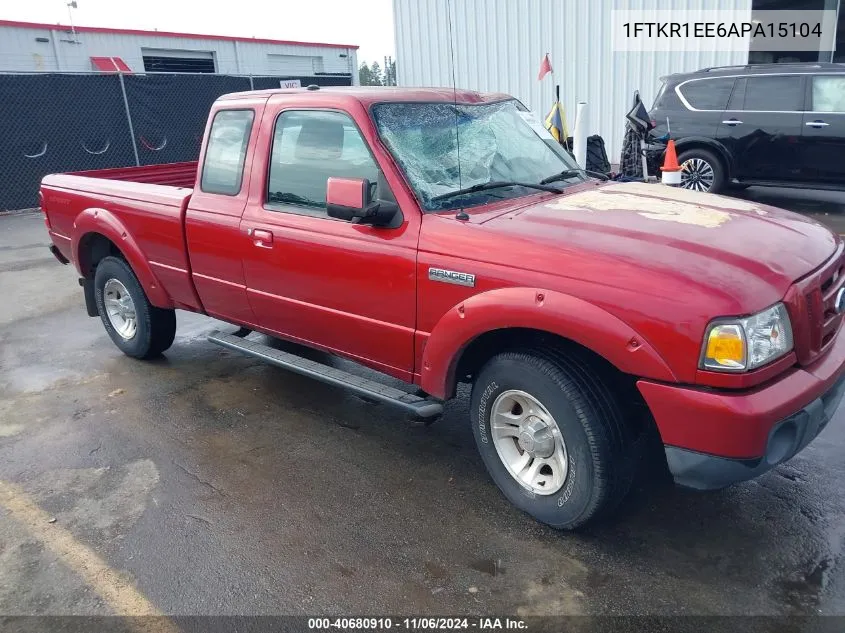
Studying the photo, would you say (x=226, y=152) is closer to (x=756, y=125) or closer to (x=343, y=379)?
(x=343, y=379)

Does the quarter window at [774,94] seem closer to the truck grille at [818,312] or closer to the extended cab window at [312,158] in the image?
the truck grille at [818,312]

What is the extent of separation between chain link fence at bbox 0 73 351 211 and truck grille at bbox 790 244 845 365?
13.5m

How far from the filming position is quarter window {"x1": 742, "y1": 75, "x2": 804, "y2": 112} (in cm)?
939

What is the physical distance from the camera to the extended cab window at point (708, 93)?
991cm

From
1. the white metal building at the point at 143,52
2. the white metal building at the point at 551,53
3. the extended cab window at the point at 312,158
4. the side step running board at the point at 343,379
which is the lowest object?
the side step running board at the point at 343,379

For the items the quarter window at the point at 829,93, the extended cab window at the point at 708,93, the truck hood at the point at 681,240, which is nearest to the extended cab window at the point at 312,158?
the truck hood at the point at 681,240

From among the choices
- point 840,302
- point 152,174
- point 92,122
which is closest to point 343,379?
point 840,302

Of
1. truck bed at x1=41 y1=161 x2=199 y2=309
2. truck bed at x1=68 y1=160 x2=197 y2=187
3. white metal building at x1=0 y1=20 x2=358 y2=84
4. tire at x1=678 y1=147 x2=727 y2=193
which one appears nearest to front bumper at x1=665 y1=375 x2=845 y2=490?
truck bed at x1=41 y1=161 x2=199 y2=309

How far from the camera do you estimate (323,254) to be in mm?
3691

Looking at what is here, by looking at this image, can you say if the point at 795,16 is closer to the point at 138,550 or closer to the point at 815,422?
the point at 815,422

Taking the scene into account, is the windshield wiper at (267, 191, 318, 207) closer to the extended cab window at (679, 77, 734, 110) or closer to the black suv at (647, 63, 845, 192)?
the black suv at (647, 63, 845, 192)

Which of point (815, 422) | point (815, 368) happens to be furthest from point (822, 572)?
point (815, 368)

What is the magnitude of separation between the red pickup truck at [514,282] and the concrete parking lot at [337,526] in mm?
346

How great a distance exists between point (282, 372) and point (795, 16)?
14.2 metres
